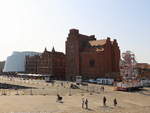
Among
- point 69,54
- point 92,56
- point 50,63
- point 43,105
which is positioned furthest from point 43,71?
point 43,105

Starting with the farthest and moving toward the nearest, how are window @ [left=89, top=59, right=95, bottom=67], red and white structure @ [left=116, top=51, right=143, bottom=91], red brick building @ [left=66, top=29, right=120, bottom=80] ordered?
1. window @ [left=89, top=59, right=95, bottom=67]
2. red brick building @ [left=66, top=29, right=120, bottom=80]
3. red and white structure @ [left=116, top=51, right=143, bottom=91]

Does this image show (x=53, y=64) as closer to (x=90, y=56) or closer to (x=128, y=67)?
(x=90, y=56)

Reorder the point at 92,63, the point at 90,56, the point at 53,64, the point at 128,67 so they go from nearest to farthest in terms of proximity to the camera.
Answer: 1. the point at 128,67
2. the point at 92,63
3. the point at 90,56
4. the point at 53,64

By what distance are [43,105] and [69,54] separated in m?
Answer: 73.6

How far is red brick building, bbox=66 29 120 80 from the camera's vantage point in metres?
105

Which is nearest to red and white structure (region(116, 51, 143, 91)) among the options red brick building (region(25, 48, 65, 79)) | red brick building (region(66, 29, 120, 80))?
red brick building (region(66, 29, 120, 80))

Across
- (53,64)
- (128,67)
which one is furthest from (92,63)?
(53,64)

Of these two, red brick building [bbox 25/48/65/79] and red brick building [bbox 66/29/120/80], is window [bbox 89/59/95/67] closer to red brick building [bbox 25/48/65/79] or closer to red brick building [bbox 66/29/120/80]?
red brick building [bbox 66/29/120/80]

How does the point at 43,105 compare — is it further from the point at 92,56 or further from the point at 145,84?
the point at 92,56

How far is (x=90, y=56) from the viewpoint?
107375mm

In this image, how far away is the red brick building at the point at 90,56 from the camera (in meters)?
105

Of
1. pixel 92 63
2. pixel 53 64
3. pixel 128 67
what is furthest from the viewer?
pixel 53 64

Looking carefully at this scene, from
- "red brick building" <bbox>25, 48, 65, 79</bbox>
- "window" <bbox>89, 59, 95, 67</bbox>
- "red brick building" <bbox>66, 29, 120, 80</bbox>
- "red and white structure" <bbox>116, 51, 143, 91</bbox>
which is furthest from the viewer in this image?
"red brick building" <bbox>25, 48, 65, 79</bbox>

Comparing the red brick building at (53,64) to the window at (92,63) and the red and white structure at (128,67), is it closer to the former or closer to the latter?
the window at (92,63)
